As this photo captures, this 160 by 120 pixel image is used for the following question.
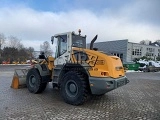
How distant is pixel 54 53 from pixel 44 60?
0.90 metres

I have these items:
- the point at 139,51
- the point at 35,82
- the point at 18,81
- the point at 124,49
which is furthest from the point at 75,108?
the point at 139,51

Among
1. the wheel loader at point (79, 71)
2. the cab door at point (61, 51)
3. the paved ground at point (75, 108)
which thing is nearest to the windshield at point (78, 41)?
the wheel loader at point (79, 71)

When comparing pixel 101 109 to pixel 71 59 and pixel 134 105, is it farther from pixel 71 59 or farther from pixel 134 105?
pixel 71 59

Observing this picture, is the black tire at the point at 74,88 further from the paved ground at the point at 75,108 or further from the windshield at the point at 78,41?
the windshield at the point at 78,41

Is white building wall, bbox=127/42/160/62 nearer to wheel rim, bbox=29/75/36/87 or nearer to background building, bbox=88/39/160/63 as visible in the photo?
background building, bbox=88/39/160/63

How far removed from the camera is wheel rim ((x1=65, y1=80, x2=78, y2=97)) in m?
7.25

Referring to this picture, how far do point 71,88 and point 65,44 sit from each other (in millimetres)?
1802

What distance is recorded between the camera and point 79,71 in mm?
7328

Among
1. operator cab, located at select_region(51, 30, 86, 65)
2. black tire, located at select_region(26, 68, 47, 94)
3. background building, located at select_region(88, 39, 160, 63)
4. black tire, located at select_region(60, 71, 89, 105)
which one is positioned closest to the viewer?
black tire, located at select_region(60, 71, 89, 105)

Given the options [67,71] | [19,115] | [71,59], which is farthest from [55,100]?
[19,115]

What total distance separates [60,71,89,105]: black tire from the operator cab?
81 cm

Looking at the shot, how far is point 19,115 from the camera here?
227 inches

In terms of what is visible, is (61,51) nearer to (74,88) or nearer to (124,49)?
(74,88)

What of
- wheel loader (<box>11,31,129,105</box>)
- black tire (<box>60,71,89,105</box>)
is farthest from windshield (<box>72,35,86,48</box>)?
black tire (<box>60,71,89,105</box>)
